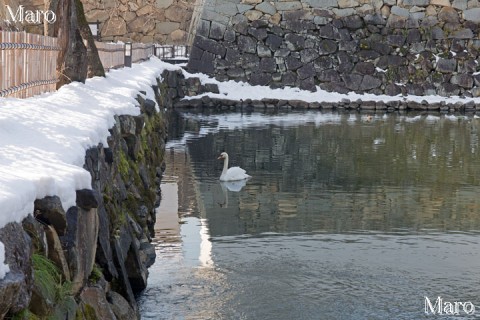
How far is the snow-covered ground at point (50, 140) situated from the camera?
18.0 feet

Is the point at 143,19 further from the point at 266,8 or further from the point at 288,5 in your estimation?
the point at 288,5

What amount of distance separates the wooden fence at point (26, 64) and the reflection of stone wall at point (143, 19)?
3101cm

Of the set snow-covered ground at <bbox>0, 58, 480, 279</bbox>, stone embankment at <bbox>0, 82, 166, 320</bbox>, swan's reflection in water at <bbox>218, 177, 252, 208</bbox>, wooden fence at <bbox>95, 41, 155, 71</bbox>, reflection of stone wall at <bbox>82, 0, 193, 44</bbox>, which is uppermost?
reflection of stone wall at <bbox>82, 0, 193, 44</bbox>

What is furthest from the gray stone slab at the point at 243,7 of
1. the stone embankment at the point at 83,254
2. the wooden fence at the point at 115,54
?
the stone embankment at the point at 83,254

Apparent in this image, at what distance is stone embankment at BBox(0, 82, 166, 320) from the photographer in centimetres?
480

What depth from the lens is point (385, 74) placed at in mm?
40188

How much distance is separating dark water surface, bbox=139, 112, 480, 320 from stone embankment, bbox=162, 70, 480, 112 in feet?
34.7

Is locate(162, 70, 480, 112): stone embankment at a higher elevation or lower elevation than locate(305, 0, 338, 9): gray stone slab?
lower

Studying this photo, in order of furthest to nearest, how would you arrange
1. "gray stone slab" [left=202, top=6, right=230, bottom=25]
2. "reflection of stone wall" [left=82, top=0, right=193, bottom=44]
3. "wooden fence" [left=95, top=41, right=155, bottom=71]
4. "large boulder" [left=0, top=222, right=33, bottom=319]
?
"reflection of stone wall" [left=82, top=0, right=193, bottom=44] < "gray stone slab" [left=202, top=6, right=230, bottom=25] < "wooden fence" [left=95, top=41, right=155, bottom=71] < "large boulder" [left=0, top=222, right=33, bottom=319]

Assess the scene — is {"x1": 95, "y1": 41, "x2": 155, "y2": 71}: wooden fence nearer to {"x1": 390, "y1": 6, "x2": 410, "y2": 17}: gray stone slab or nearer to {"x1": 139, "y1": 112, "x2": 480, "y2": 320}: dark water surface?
{"x1": 139, "y1": 112, "x2": 480, "y2": 320}: dark water surface

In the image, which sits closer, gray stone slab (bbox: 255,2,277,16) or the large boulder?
the large boulder

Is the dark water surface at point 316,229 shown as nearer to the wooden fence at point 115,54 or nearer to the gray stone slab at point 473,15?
the wooden fence at point 115,54

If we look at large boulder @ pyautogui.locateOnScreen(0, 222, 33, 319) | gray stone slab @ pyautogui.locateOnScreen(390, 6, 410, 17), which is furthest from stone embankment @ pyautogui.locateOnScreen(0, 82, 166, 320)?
gray stone slab @ pyautogui.locateOnScreen(390, 6, 410, 17)

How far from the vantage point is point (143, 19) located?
4612cm
